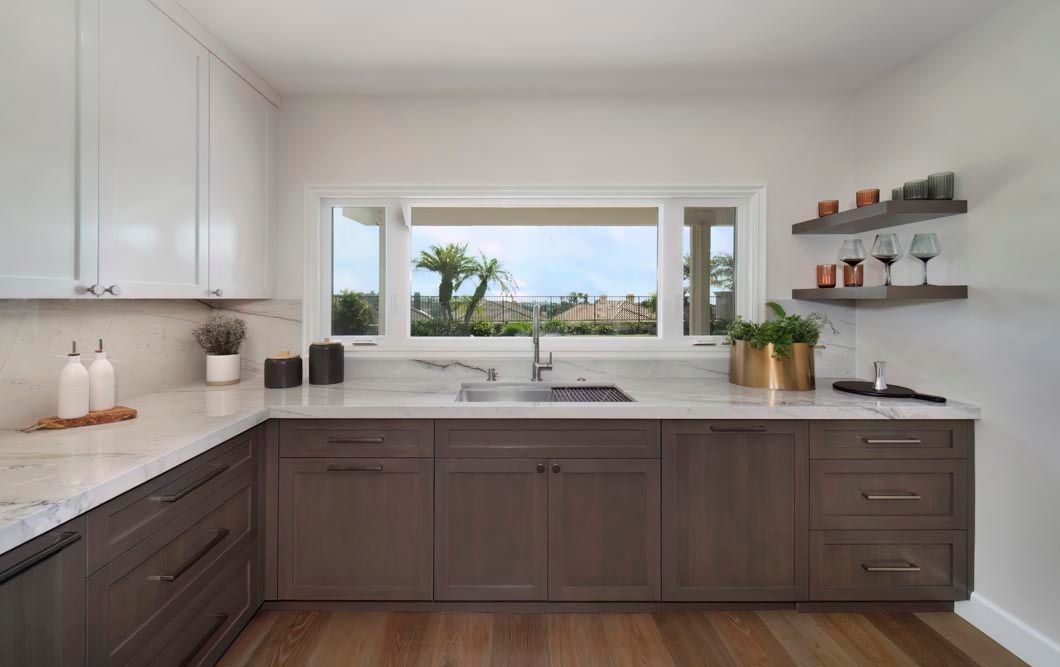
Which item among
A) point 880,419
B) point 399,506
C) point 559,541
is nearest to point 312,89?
point 399,506

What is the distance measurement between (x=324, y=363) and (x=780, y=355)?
221 centimetres

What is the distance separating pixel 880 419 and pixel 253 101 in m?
3.14

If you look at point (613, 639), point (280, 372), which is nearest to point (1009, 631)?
point (613, 639)

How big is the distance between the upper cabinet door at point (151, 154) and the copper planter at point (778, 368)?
249 cm

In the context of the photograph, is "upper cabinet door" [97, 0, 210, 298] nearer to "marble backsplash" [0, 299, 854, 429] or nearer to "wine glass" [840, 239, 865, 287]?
"marble backsplash" [0, 299, 854, 429]

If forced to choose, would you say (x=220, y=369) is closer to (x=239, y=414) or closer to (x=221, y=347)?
(x=221, y=347)

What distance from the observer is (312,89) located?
2729 millimetres

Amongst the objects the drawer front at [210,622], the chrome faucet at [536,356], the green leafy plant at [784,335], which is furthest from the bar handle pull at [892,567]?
the drawer front at [210,622]

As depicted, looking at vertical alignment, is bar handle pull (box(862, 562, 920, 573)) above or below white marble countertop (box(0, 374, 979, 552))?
below

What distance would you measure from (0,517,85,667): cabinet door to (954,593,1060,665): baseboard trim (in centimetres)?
292

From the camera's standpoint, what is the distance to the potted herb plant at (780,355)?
2.49 meters

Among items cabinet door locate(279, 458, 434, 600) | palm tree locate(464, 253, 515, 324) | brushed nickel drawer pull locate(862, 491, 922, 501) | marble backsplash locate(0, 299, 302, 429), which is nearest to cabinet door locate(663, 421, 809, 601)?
brushed nickel drawer pull locate(862, 491, 922, 501)

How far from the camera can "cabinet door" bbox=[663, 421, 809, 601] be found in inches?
84.3

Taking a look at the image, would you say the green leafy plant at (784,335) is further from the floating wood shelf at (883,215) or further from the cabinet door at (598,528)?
the cabinet door at (598,528)
